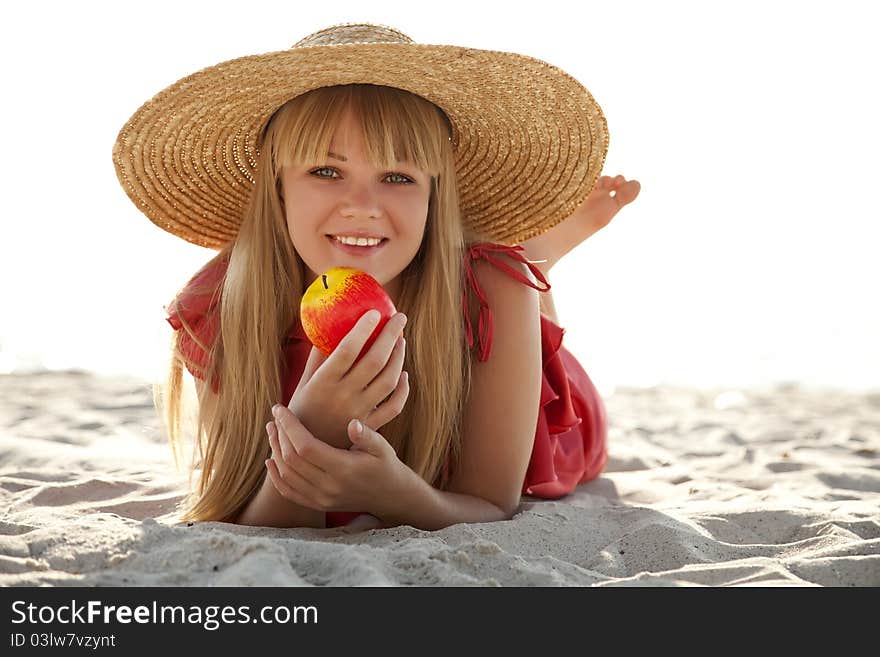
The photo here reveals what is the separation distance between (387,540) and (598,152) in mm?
1500

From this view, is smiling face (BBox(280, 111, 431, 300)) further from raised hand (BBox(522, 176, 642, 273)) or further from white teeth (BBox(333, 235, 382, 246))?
raised hand (BBox(522, 176, 642, 273))

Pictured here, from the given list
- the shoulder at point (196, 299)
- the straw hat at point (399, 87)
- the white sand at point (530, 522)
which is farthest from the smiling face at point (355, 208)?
the white sand at point (530, 522)

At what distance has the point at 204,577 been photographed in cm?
191

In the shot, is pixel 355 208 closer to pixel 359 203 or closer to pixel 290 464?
pixel 359 203

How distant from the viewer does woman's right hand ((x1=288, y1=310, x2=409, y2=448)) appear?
2.39 metres

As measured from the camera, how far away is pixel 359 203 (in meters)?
2.72

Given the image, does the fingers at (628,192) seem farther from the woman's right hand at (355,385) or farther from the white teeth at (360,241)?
the woman's right hand at (355,385)

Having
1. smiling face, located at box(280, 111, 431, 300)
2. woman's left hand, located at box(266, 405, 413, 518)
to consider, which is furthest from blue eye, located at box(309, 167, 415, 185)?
woman's left hand, located at box(266, 405, 413, 518)

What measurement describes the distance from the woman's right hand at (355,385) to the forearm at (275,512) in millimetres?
289

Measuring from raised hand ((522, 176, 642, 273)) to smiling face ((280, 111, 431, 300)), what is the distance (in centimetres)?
161

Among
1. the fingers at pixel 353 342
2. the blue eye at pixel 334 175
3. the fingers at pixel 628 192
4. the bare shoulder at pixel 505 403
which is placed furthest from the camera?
the fingers at pixel 628 192

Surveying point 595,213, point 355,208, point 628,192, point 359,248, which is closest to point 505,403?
point 359,248

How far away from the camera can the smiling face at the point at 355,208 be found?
2750 mm
